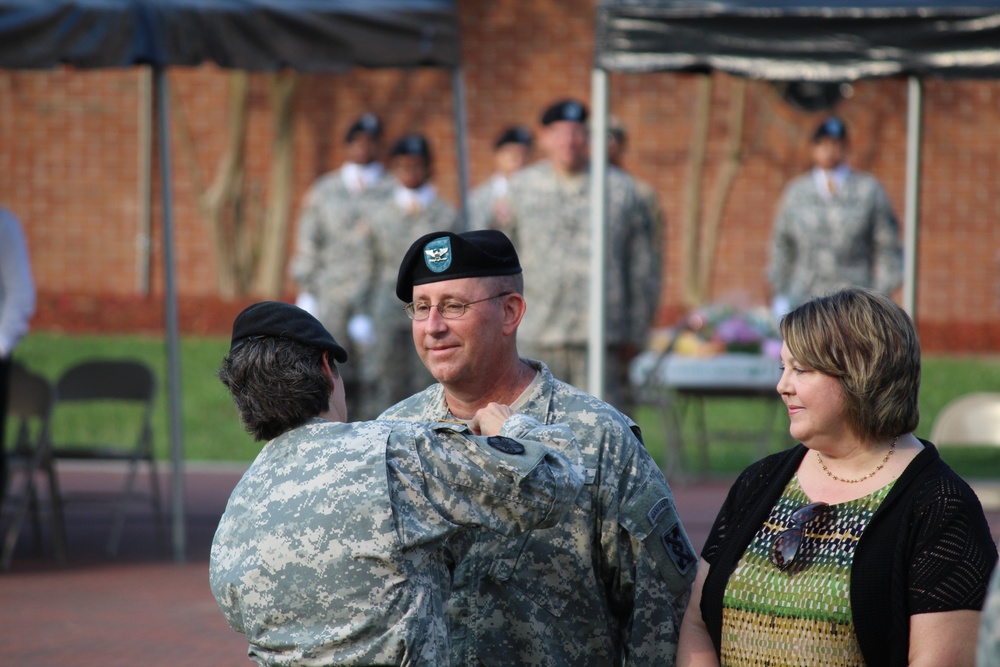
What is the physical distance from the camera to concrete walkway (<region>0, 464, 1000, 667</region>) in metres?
6.29

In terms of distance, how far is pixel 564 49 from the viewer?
1897 cm

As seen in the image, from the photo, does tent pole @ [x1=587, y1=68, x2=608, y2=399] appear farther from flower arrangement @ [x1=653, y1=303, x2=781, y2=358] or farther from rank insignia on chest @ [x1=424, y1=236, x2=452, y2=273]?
rank insignia on chest @ [x1=424, y1=236, x2=452, y2=273]

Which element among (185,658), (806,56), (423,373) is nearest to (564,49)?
(423,373)

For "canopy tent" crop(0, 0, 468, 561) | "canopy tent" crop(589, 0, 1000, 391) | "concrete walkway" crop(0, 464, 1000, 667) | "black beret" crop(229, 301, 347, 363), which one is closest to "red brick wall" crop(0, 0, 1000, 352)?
"concrete walkway" crop(0, 464, 1000, 667)

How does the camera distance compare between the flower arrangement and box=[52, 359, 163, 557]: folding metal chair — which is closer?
box=[52, 359, 163, 557]: folding metal chair

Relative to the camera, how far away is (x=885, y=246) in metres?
10.4

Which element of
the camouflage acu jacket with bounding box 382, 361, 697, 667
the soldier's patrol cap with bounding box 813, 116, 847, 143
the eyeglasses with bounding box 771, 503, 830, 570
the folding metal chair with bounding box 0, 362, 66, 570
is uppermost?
the soldier's patrol cap with bounding box 813, 116, 847, 143

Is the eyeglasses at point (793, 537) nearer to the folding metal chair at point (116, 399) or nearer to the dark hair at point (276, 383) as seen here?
the dark hair at point (276, 383)

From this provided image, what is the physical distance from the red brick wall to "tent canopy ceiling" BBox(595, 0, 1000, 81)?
11.7 metres

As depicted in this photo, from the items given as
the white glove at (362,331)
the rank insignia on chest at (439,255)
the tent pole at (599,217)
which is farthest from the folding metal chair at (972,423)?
the rank insignia on chest at (439,255)

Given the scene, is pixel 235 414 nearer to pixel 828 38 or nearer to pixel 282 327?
pixel 828 38

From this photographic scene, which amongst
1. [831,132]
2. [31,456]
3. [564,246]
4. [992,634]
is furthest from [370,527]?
[831,132]

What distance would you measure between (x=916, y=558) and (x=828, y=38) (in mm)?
4183

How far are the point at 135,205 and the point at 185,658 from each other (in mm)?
13753
